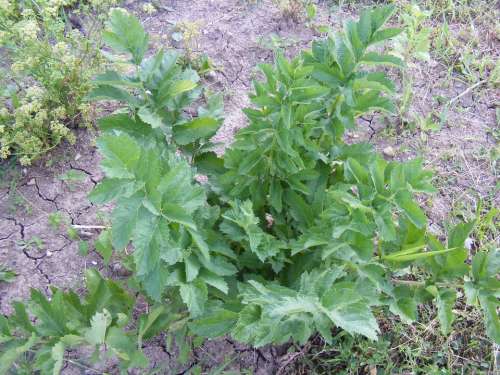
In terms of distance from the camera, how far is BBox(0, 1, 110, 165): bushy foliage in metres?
2.53

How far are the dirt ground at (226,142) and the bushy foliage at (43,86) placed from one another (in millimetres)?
168

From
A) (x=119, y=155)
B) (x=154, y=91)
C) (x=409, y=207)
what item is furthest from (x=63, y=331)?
(x=409, y=207)

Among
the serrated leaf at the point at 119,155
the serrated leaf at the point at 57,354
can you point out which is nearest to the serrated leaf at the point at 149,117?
the serrated leaf at the point at 119,155

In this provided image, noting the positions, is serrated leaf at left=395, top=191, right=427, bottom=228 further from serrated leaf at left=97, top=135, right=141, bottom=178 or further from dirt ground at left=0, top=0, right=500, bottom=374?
dirt ground at left=0, top=0, right=500, bottom=374

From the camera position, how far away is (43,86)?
2.87 meters

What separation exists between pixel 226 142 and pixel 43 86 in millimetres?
Result: 1073

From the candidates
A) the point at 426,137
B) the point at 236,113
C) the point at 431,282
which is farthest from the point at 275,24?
the point at 431,282

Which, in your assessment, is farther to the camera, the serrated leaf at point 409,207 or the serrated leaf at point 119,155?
the serrated leaf at point 409,207

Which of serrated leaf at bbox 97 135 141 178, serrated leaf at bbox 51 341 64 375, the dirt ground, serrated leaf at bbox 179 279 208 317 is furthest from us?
the dirt ground

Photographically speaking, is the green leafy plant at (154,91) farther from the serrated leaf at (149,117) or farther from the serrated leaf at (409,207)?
the serrated leaf at (409,207)

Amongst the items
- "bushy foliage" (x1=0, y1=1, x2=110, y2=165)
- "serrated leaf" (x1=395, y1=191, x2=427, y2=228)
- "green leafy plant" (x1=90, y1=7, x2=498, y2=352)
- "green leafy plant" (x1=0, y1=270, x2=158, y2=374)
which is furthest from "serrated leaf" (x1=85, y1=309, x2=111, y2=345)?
"bushy foliage" (x1=0, y1=1, x2=110, y2=165)

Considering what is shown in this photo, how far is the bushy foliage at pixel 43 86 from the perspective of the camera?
2527 millimetres

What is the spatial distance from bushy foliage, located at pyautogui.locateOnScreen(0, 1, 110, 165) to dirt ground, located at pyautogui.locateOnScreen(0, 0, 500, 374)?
0.17 m

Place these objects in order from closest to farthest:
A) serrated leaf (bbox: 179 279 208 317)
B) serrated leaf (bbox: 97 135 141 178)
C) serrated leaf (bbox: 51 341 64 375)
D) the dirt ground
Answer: serrated leaf (bbox: 97 135 141 178)
serrated leaf (bbox: 51 341 64 375)
serrated leaf (bbox: 179 279 208 317)
the dirt ground
